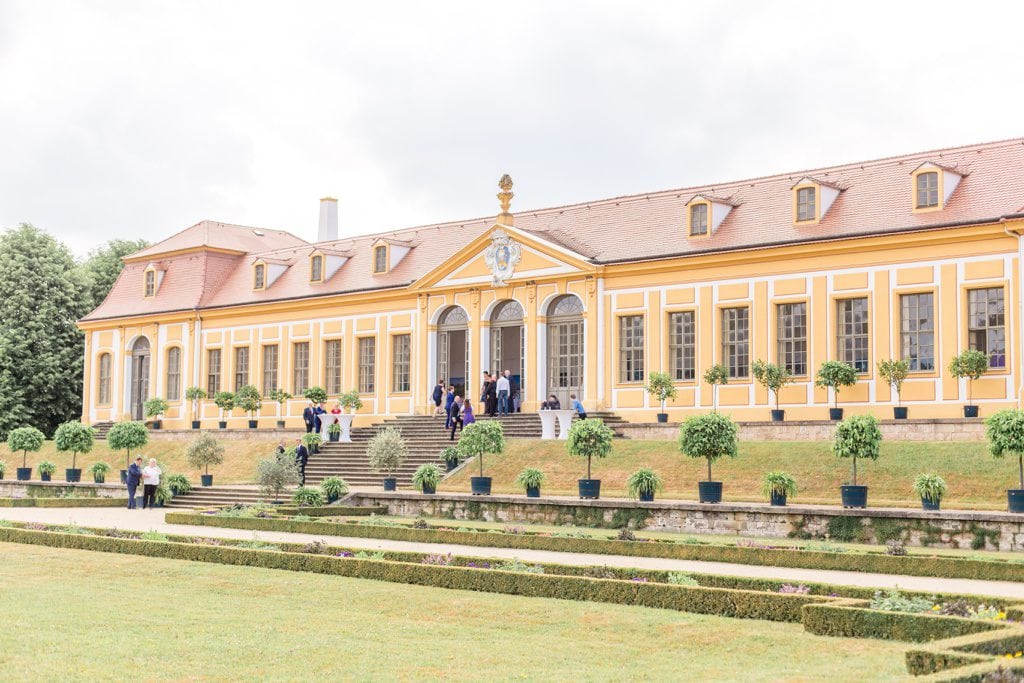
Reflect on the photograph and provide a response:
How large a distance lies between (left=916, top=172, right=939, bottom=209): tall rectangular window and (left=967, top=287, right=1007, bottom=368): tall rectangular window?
8.21 ft

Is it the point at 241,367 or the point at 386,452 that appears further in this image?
the point at 241,367

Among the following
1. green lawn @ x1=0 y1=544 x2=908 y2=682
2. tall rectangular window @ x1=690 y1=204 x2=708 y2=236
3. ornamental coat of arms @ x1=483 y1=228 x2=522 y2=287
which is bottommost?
green lawn @ x1=0 y1=544 x2=908 y2=682

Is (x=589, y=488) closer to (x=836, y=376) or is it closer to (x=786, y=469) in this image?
(x=786, y=469)

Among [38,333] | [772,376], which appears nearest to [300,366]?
[38,333]

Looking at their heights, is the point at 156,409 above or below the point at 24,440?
above

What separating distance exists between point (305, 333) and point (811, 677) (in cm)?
3610

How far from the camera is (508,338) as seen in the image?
38625 millimetres

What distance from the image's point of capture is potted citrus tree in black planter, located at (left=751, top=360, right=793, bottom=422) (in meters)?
30.7

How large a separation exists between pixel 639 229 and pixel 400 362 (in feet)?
31.5

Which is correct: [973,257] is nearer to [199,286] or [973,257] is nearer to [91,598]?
[91,598]

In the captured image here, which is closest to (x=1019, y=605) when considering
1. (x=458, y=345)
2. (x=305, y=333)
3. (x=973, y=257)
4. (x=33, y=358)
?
(x=973, y=257)

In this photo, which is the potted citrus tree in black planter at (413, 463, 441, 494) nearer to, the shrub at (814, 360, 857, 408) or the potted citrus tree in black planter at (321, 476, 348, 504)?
the potted citrus tree in black planter at (321, 476, 348, 504)

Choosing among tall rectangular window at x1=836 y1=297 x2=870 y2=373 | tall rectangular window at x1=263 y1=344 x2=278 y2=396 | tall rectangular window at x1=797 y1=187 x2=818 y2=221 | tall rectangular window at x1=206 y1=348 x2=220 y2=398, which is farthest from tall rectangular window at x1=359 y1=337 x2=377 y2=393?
tall rectangular window at x1=836 y1=297 x2=870 y2=373

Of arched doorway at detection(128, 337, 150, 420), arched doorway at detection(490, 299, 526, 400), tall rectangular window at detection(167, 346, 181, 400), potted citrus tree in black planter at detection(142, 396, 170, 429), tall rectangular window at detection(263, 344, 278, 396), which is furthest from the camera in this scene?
arched doorway at detection(128, 337, 150, 420)
